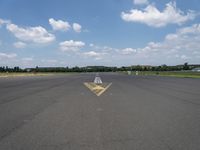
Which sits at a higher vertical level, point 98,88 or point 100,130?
point 100,130

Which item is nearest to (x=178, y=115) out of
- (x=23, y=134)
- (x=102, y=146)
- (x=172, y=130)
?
(x=172, y=130)

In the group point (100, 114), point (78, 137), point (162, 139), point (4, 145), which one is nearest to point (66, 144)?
point (78, 137)

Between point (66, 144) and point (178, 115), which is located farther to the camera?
point (178, 115)

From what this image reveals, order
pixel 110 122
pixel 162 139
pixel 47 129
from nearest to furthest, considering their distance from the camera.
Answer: pixel 162 139
pixel 47 129
pixel 110 122

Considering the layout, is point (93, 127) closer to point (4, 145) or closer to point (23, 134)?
point (23, 134)

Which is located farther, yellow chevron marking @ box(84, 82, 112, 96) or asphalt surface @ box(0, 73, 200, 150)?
yellow chevron marking @ box(84, 82, 112, 96)

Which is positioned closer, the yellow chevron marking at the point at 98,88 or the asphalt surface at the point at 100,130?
the asphalt surface at the point at 100,130

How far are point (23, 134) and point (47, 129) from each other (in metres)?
0.69

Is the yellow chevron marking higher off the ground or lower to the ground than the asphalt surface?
lower

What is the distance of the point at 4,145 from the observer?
5258mm

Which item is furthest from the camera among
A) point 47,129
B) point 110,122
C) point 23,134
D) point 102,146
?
point 110,122

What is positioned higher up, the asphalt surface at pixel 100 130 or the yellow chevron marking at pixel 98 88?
the asphalt surface at pixel 100 130

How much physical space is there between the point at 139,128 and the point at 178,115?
2.55 metres

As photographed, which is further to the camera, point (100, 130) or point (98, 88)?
point (98, 88)
